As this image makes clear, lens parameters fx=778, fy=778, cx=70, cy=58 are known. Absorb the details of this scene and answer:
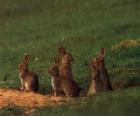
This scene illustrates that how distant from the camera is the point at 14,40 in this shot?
27641mm

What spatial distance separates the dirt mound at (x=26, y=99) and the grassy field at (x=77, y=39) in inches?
19.9

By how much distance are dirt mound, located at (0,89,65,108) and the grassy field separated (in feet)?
1.66

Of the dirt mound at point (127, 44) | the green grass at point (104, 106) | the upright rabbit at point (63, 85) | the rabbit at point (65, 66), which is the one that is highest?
the dirt mound at point (127, 44)

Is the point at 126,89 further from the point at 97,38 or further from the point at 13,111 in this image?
the point at 97,38

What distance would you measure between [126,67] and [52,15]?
10.8 meters

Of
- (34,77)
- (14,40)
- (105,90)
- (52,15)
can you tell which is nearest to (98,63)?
(105,90)

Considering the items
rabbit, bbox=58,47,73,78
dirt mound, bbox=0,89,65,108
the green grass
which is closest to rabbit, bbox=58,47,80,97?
rabbit, bbox=58,47,73,78

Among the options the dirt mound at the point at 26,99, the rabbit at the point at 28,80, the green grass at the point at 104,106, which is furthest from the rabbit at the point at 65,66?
the green grass at the point at 104,106

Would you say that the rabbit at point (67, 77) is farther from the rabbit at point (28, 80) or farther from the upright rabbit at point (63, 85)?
the rabbit at point (28, 80)

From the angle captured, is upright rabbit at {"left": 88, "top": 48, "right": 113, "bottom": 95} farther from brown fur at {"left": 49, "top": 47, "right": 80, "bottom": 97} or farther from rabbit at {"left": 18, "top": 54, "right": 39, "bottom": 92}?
rabbit at {"left": 18, "top": 54, "right": 39, "bottom": 92}

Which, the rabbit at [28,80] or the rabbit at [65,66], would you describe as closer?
the rabbit at [65,66]

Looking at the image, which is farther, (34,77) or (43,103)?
(34,77)

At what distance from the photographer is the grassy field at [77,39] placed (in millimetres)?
16516

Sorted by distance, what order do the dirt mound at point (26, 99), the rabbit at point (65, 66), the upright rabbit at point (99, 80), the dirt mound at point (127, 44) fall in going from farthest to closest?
the dirt mound at point (127, 44) < the rabbit at point (65, 66) < the upright rabbit at point (99, 80) < the dirt mound at point (26, 99)
